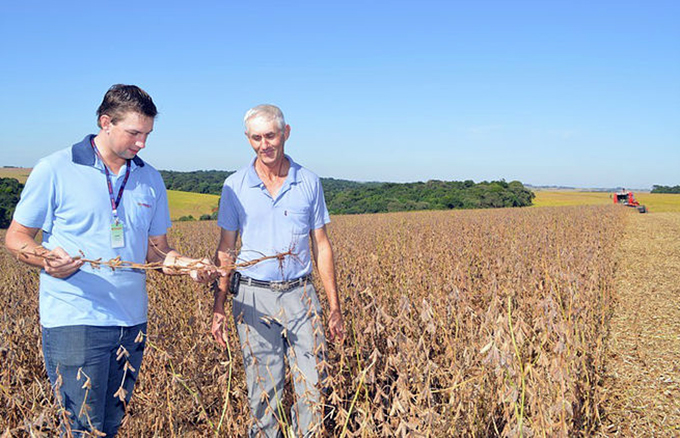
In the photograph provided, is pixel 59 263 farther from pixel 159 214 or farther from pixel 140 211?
pixel 159 214

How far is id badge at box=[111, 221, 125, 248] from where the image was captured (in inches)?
68.8

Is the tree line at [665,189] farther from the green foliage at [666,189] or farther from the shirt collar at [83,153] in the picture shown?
the shirt collar at [83,153]

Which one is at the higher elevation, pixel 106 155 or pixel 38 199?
pixel 106 155

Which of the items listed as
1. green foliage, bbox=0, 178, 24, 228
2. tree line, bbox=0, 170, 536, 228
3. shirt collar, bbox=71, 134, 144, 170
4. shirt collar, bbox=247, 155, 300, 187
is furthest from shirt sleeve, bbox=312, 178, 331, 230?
tree line, bbox=0, 170, 536, 228

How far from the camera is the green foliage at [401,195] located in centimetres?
4122

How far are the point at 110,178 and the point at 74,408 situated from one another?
92 centimetres

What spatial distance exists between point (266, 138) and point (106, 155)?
0.66 m

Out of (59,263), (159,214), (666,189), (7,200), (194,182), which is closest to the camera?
(59,263)

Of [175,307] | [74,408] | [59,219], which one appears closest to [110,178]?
[59,219]

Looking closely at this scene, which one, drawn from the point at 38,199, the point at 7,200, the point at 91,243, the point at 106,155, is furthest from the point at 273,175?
the point at 7,200

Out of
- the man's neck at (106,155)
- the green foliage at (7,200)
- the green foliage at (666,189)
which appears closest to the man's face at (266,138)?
the man's neck at (106,155)

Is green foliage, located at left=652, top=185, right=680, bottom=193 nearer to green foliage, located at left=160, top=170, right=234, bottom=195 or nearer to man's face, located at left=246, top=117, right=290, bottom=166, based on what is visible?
green foliage, located at left=160, top=170, right=234, bottom=195

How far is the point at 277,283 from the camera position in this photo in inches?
83.1

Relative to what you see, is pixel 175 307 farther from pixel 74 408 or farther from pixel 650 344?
pixel 650 344
